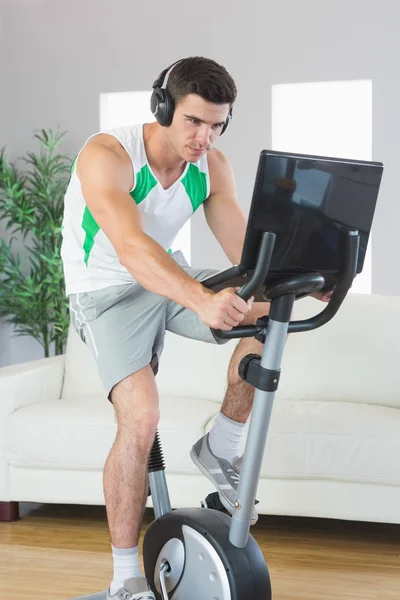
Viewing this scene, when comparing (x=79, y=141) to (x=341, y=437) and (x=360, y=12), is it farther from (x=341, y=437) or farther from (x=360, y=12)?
(x=341, y=437)

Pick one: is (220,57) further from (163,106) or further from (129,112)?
(163,106)

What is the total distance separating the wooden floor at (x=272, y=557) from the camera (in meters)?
2.68

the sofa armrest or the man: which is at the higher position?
the man

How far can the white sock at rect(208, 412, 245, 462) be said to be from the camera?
232 centimetres

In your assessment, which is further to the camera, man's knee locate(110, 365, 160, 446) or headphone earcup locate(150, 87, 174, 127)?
man's knee locate(110, 365, 160, 446)

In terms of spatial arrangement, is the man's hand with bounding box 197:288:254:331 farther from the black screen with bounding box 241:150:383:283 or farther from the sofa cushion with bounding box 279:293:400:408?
the sofa cushion with bounding box 279:293:400:408

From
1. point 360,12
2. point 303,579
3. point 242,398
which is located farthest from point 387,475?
point 360,12

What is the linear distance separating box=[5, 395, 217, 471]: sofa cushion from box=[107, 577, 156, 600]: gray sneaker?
0.97 meters

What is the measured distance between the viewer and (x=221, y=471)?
228 centimetres

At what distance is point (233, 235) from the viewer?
2402 mm

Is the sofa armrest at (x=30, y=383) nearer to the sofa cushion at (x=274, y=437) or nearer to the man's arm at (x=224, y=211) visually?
the sofa cushion at (x=274, y=437)

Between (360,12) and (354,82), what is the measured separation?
15.2 inches

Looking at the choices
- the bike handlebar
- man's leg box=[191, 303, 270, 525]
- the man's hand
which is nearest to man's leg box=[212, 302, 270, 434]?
man's leg box=[191, 303, 270, 525]

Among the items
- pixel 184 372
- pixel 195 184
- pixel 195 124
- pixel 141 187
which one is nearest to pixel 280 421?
pixel 184 372
